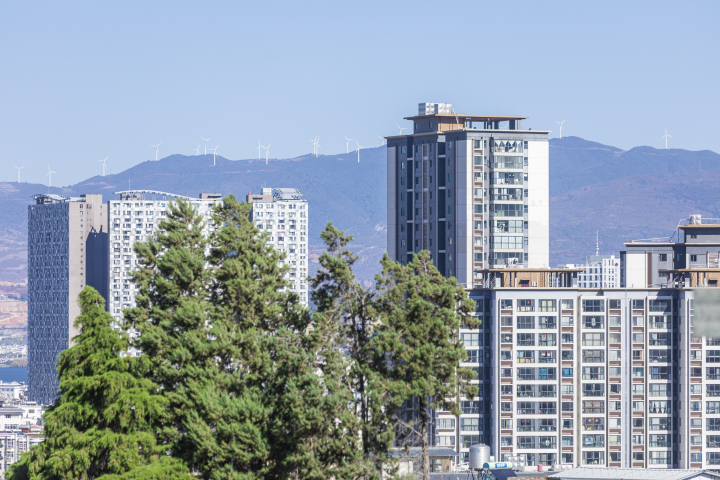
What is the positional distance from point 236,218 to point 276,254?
2.49 m

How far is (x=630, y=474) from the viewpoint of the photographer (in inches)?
2549

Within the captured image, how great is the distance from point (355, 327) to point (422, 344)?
11.4 feet

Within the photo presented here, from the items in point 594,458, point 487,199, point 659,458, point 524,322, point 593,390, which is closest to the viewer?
point 594,458

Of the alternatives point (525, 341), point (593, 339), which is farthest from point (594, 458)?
point (525, 341)

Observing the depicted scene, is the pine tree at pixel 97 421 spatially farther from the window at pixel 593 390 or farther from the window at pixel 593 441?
the window at pixel 593 441

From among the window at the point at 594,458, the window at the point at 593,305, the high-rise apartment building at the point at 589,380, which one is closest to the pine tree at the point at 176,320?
the high-rise apartment building at the point at 589,380

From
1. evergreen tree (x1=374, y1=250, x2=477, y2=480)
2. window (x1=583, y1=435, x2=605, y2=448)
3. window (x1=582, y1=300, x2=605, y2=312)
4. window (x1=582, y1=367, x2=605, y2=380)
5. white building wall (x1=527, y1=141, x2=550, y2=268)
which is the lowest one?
window (x1=583, y1=435, x2=605, y2=448)

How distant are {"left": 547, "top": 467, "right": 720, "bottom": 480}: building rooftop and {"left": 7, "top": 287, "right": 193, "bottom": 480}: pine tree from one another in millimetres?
32590

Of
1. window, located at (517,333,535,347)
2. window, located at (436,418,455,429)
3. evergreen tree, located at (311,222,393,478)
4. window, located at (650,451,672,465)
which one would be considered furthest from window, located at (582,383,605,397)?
evergreen tree, located at (311,222,393,478)

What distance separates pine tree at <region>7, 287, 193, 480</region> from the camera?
122 ft

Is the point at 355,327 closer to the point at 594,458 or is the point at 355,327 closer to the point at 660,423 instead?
the point at 594,458

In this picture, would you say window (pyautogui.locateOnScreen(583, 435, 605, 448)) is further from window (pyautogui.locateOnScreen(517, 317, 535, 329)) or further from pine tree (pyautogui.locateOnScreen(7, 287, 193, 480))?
pine tree (pyautogui.locateOnScreen(7, 287, 193, 480))

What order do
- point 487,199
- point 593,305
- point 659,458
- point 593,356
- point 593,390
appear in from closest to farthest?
point 593,390 → point 593,356 → point 659,458 → point 593,305 → point 487,199

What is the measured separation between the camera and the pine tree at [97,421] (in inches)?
1469
